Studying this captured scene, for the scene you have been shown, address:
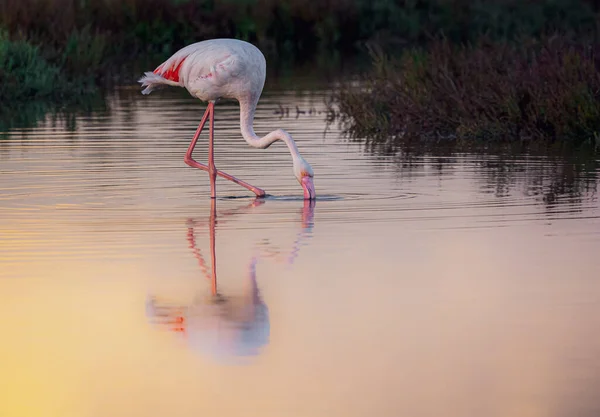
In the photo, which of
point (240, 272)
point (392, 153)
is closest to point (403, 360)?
point (240, 272)

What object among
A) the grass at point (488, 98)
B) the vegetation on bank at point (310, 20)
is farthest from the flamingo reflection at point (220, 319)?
the vegetation on bank at point (310, 20)

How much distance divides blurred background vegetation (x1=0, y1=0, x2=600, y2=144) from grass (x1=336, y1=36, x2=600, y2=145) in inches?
0.8

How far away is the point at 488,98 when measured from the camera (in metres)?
18.8

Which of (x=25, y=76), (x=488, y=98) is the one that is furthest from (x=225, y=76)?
(x=25, y=76)

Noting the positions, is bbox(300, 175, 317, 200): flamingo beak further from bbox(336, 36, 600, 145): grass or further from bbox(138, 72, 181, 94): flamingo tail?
bbox(336, 36, 600, 145): grass

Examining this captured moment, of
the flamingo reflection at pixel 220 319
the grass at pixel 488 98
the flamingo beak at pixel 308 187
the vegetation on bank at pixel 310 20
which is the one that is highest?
the vegetation on bank at pixel 310 20

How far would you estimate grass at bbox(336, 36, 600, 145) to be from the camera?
18359 millimetres

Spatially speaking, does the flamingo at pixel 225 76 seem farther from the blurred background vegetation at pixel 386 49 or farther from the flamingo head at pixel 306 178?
the blurred background vegetation at pixel 386 49

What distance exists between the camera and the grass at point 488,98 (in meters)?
18.4

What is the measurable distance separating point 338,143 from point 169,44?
23835mm

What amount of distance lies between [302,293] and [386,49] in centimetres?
3081

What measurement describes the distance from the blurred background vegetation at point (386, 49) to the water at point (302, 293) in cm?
356

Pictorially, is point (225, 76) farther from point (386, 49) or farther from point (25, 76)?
point (386, 49)

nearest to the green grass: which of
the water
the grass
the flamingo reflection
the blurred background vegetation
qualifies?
the blurred background vegetation
